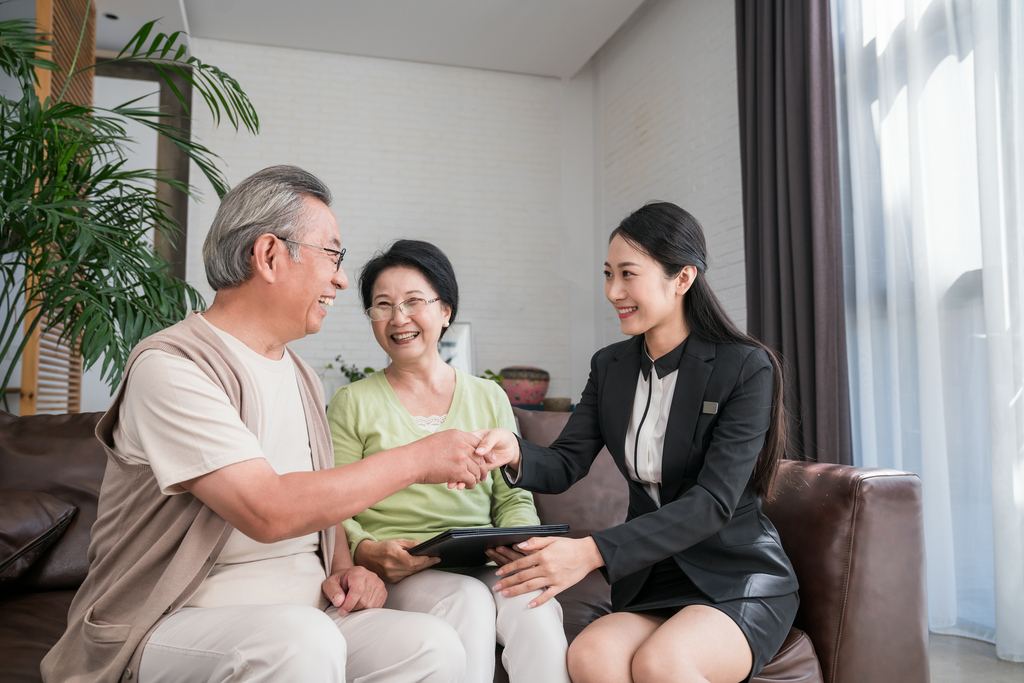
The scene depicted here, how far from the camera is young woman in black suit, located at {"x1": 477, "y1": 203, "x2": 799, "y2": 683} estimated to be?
1.39m

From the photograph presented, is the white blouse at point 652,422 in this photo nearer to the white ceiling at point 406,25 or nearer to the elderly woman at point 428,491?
the elderly woman at point 428,491

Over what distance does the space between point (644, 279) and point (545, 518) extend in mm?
934

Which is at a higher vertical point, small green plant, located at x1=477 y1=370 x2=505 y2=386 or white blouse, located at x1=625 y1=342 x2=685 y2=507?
small green plant, located at x1=477 y1=370 x2=505 y2=386

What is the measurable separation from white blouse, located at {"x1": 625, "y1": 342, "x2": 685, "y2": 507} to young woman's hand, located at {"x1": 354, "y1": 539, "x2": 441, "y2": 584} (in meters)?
0.49

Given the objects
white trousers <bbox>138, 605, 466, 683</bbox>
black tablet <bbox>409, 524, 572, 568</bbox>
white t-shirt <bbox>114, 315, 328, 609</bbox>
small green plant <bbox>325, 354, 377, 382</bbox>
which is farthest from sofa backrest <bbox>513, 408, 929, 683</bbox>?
small green plant <bbox>325, 354, 377, 382</bbox>

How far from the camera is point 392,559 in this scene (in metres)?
1.54

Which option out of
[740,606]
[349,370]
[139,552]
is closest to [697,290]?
[740,606]

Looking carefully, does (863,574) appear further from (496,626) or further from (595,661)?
(496,626)

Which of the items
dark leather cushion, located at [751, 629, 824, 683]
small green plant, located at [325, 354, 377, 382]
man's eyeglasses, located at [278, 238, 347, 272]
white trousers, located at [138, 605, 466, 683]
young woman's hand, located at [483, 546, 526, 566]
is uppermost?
man's eyeglasses, located at [278, 238, 347, 272]

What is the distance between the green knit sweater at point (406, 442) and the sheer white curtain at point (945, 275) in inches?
72.8

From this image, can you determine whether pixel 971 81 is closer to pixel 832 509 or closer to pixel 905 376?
pixel 905 376

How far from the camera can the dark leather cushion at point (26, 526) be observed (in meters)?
1.66

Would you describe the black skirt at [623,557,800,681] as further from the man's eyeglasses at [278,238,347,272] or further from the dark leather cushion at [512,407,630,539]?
the man's eyeglasses at [278,238,347,272]

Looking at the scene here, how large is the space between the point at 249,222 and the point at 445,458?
21.6 inches
